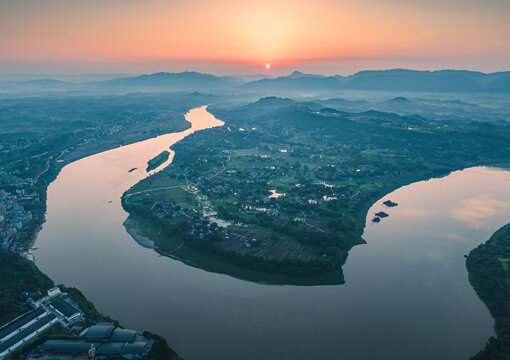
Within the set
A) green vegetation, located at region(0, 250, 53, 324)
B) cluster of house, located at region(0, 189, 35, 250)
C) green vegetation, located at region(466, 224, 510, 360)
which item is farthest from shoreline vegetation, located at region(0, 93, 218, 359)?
green vegetation, located at region(466, 224, 510, 360)

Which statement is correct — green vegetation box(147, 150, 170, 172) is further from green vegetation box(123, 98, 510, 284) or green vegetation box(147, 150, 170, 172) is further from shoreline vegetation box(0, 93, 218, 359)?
shoreline vegetation box(0, 93, 218, 359)

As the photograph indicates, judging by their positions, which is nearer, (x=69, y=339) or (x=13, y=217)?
(x=69, y=339)

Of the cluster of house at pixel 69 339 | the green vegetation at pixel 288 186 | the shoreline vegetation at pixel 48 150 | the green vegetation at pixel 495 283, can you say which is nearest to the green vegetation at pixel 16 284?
the shoreline vegetation at pixel 48 150

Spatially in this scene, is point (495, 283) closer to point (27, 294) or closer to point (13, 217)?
point (27, 294)

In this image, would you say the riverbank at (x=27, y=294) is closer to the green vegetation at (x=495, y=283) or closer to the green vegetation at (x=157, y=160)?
the green vegetation at (x=495, y=283)

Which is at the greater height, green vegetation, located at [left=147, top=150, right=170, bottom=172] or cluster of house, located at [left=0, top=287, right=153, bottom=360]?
green vegetation, located at [left=147, top=150, right=170, bottom=172]

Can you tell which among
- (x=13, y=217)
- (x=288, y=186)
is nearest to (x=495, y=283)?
(x=288, y=186)
